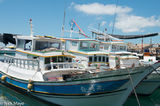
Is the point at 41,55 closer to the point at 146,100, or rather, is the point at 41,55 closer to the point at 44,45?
the point at 44,45

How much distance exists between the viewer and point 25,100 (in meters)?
12.4

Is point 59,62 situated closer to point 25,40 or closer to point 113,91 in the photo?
point 25,40

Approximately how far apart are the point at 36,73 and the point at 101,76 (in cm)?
527

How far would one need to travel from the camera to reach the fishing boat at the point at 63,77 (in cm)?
850

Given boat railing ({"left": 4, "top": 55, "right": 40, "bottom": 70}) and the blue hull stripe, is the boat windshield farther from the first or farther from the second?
the blue hull stripe

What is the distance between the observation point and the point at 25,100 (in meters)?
12.4

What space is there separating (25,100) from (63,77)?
4.15 metres

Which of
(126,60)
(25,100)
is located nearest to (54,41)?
(25,100)

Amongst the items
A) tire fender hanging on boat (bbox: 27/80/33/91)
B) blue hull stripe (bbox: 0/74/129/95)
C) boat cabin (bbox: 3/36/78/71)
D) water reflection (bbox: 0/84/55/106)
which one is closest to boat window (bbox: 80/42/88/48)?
boat cabin (bbox: 3/36/78/71)

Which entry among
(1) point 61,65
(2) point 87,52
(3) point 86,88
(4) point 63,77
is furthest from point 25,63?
(2) point 87,52

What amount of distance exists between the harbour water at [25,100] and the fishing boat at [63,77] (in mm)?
1238

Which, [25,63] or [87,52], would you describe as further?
Answer: [87,52]

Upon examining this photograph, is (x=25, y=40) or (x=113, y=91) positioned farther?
(x=25, y=40)

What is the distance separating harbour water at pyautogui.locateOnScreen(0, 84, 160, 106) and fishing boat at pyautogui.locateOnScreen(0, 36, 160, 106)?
124 cm
